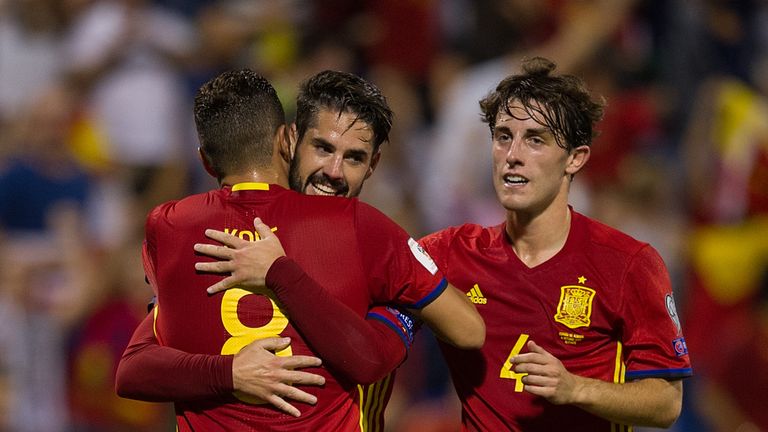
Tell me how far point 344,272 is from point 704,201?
5560 mm

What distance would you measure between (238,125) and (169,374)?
868mm

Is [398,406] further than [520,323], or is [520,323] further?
[398,406]

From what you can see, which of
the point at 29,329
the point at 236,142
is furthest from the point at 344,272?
the point at 29,329

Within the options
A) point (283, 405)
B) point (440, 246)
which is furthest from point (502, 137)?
point (283, 405)

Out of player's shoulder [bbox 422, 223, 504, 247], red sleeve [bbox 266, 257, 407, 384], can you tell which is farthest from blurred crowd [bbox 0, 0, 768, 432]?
red sleeve [bbox 266, 257, 407, 384]

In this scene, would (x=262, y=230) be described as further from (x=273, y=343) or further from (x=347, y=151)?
(x=347, y=151)

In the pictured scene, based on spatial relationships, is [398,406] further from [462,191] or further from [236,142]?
[236,142]

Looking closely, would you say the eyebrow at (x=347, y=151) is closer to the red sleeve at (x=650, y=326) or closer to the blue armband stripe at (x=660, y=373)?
the red sleeve at (x=650, y=326)

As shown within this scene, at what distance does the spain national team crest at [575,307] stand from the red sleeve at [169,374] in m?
1.28

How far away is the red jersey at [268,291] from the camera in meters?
4.10

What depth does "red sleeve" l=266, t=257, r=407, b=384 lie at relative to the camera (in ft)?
13.1

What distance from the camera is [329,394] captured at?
4.15 metres

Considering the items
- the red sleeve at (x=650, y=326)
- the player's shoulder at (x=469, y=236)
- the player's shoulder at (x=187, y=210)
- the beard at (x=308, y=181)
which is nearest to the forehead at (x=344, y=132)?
the beard at (x=308, y=181)

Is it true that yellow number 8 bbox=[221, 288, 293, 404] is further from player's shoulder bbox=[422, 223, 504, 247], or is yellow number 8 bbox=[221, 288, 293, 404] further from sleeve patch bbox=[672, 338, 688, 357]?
sleeve patch bbox=[672, 338, 688, 357]
